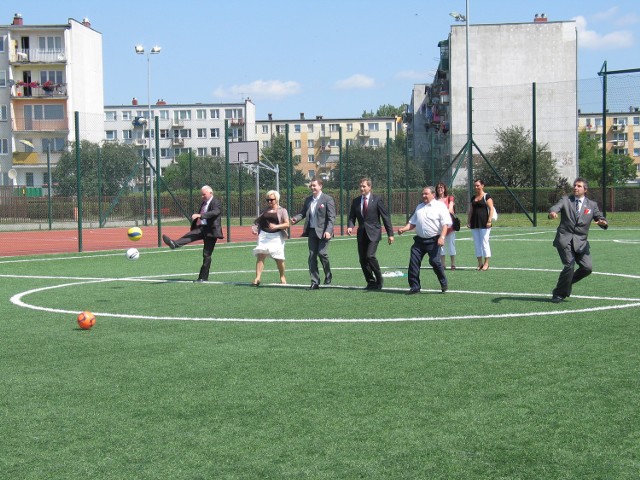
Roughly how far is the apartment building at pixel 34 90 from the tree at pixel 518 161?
39382mm

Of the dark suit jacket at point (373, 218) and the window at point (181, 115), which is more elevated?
the window at point (181, 115)

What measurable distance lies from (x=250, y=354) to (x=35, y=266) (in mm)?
13957

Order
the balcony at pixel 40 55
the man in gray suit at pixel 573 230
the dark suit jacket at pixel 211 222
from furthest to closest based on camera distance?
the balcony at pixel 40 55, the dark suit jacket at pixel 211 222, the man in gray suit at pixel 573 230

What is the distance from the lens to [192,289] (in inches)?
610

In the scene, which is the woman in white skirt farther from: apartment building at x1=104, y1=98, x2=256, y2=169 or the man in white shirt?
apartment building at x1=104, y1=98, x2=256, y2=169

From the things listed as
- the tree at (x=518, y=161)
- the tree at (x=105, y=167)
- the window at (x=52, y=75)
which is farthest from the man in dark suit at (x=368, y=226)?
the window at (x=52, y=75)

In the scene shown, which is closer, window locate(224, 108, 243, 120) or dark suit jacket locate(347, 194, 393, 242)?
dark suit jacket locate(347, 194, 393, 242)

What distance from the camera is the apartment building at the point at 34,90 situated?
76562mm

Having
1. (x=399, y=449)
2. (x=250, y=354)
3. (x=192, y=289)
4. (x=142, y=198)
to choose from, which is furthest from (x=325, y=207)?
(x=142, y=198)

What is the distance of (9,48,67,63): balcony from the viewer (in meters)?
77.4

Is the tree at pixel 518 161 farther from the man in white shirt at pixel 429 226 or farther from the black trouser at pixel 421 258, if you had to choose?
the black trouser at pixel 421 258

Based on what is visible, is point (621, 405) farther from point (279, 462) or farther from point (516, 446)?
point (279, 462)

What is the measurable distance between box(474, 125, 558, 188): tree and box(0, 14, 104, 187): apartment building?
39382 mm

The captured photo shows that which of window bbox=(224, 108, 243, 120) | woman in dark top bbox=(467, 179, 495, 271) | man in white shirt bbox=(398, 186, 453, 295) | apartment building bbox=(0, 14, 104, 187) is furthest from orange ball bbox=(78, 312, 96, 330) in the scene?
window bbox=(224, 108, 243, 120)
